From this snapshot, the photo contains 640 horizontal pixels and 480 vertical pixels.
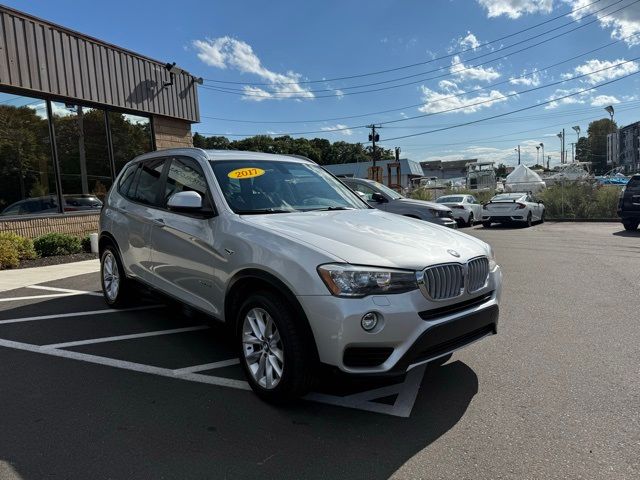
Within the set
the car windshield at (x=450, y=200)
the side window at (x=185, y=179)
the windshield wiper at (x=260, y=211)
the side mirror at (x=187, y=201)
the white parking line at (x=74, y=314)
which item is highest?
the side window at (x=185, y=179)

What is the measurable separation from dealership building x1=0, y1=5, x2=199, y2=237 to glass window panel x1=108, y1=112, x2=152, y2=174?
27mm

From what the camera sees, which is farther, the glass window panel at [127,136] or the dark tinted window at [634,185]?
the dark tinted window at [634,185]

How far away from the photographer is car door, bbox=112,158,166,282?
5.00 meters

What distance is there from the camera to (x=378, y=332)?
2943 mm

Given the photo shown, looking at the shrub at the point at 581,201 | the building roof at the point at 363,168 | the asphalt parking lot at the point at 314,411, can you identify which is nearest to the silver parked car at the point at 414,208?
the asphalt parking lot at the point at 314,411

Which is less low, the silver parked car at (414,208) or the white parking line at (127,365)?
the silver parked car at (414,208)

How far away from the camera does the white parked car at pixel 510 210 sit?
18812 mm

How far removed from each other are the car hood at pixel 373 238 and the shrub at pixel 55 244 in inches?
338

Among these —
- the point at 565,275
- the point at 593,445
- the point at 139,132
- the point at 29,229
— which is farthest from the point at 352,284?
the point at 139,132

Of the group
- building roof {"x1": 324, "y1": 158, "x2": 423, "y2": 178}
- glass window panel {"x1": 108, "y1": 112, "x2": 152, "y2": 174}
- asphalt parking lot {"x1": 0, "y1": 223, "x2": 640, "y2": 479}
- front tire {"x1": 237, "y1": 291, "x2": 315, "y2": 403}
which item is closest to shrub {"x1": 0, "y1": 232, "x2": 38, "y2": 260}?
glass window panel {"x1": 108, "y1": 112, "x2": 152, "y2": 174}

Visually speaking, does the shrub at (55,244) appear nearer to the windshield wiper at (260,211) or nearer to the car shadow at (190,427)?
the car shadow at (190,427)

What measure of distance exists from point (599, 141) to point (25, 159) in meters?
137

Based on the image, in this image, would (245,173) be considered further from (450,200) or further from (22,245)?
(450,200)

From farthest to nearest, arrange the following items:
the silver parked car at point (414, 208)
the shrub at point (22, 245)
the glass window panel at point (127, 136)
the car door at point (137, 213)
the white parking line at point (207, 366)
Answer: the glass window panel at point (127, 136), the silver parked car at point (414, 208), the shrub at point (22, 245), the car door at point (137, 213), the white parking line at point (207, 366)
